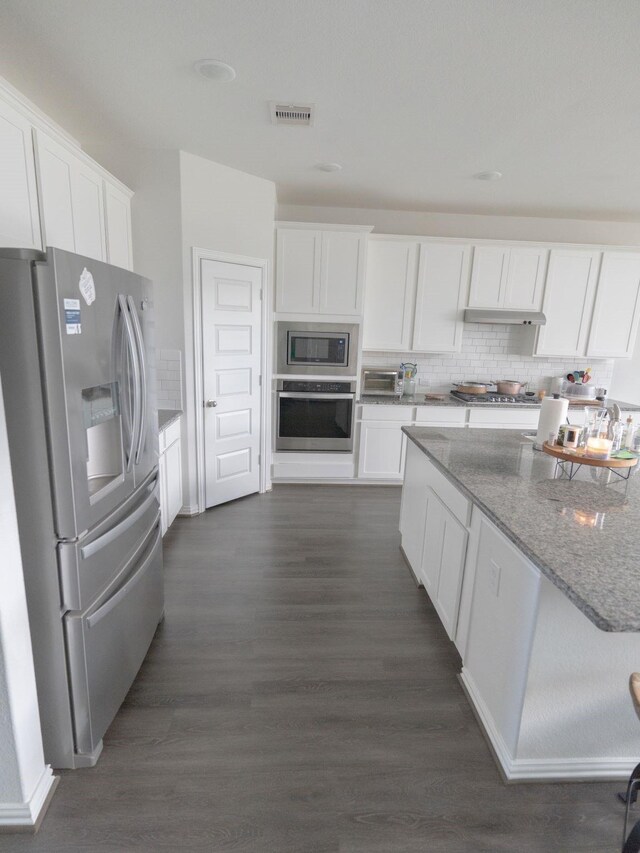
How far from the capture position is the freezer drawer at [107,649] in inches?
60.6

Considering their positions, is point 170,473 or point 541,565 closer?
point 541,565

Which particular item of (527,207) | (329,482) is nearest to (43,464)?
(329,482)

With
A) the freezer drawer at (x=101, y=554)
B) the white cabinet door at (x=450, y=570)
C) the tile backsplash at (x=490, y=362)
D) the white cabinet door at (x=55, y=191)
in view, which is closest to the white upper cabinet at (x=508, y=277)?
the tile backsplash at (x=490, y=362)

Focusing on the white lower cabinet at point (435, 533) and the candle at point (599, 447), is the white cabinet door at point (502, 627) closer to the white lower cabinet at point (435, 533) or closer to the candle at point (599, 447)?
the white lower cabinet at point (435, 533)

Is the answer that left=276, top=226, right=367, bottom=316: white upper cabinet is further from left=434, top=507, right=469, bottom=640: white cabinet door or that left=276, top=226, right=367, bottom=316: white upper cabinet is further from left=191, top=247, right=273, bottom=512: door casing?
left=434, top=507, right=469, bottom=640: white cabinet door

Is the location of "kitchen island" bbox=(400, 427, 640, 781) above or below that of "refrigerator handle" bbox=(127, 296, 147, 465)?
below

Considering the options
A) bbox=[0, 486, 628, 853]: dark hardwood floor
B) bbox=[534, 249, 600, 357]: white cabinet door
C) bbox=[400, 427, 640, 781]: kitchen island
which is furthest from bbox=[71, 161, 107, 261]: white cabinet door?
bbox=[534, 249, 600, 357]: white cabinet door

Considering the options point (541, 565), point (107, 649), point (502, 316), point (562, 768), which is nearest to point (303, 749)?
point (107, 649)

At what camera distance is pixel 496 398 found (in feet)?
15.5

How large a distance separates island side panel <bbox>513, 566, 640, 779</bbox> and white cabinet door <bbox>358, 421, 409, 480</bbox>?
3.09 m

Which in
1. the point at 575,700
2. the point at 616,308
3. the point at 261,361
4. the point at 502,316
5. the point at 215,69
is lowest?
the point at 575,700

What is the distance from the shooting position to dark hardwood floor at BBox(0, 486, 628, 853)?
56.6 inches

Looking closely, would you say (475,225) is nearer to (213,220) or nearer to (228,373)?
(213,220)

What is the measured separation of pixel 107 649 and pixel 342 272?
3621 millimetres
